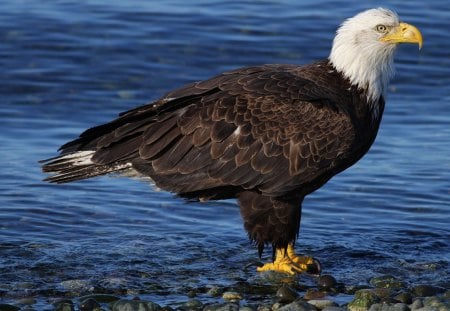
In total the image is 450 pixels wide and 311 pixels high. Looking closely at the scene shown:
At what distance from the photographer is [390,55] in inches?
352

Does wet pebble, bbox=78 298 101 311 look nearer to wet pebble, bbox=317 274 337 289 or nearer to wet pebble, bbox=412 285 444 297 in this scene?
wet pebble, bbox=317 274 337 289

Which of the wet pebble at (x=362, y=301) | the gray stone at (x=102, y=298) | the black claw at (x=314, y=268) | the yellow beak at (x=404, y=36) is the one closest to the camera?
the wet pebble at (x=362, y=301)

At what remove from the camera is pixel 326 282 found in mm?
8266

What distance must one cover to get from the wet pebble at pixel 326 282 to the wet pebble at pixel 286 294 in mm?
272

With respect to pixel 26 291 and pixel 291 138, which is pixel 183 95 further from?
pixel 26 291

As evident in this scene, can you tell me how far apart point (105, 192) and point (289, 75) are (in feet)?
8.81

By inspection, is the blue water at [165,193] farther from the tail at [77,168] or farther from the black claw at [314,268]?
the tail at [77,168]

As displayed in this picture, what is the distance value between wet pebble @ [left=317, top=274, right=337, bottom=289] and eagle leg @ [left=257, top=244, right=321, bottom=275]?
0.21m

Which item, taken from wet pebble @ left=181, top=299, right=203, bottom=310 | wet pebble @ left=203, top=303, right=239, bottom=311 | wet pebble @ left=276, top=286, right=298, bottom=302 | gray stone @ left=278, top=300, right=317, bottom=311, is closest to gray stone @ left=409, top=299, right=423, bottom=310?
gray stone @ left=278, top=300, right=317, bottom=311

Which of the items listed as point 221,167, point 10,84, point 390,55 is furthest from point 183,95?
point 10,84

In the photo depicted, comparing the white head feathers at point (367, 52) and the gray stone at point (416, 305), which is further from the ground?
the white head feathers at point (367, 52)

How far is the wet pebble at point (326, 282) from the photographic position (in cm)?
823

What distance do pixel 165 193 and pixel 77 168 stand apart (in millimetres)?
2060

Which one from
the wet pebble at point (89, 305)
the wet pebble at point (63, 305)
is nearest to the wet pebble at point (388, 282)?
the wet pebble at point (89, 305)
